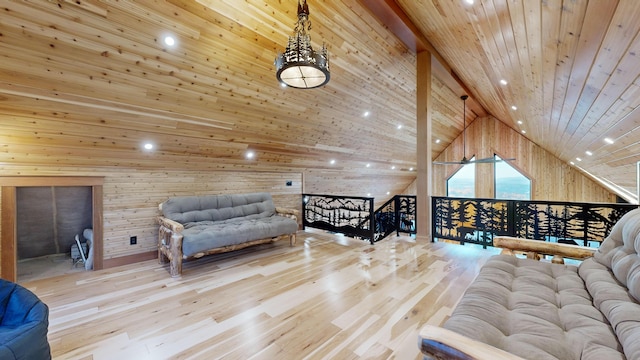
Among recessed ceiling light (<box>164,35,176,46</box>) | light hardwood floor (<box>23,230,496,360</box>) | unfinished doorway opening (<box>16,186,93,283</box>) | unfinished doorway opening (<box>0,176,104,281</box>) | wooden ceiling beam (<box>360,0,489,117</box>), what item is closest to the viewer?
light hardwood floor (<box>23,230,496,360</box>)

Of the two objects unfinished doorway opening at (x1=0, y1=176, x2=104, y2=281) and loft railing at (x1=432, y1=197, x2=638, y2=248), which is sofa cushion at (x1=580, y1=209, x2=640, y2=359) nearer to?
loft railing at (x1=432, y1=197, x2=638, y2=248)

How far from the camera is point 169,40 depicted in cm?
269

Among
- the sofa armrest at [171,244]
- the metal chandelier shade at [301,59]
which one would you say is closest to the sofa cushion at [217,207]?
the sofa armrest at [171,244]

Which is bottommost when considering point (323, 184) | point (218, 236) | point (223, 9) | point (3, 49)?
point (218, 236)

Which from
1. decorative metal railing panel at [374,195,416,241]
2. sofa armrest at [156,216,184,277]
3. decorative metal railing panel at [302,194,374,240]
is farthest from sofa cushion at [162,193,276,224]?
decorative metal railing panel at [374,195,416,241]

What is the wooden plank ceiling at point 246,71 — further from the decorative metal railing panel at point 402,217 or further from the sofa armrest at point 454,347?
the decorative metal railing panel at point 402,217

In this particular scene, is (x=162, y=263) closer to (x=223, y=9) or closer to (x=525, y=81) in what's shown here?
(x=223, y=9)

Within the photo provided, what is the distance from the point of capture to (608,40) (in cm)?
154

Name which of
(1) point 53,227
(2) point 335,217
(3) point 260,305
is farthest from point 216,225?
(1) point 53,227

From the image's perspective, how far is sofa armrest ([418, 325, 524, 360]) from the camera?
0.87 metres

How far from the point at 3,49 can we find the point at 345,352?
3696mm

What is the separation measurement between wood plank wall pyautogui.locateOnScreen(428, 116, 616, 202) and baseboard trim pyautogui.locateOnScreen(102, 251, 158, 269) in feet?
30.9

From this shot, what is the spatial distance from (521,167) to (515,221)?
5763mm

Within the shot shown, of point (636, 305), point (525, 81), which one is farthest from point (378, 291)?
point (525, 81)
